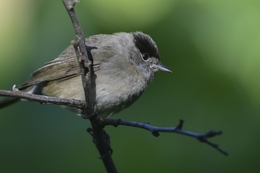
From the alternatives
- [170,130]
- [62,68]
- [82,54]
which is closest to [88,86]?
[82,54]

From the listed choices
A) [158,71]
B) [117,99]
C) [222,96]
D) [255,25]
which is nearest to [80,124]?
[117,99]

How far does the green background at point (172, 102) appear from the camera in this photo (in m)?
3.11

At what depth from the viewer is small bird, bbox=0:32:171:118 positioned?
3219 mm

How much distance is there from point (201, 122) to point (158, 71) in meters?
0.48

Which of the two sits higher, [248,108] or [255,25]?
[255,25]

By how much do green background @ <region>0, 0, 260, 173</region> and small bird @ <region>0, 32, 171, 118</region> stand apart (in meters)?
0.07

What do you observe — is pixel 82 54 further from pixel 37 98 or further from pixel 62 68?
pixel 62 68

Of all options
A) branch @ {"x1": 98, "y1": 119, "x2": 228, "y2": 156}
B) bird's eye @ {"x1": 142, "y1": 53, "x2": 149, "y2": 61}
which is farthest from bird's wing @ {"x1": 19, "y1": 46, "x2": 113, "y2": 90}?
branch @ {"x1": 98, "y1": 119, "x2": 228, "y2": 156}

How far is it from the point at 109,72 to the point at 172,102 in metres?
0.42

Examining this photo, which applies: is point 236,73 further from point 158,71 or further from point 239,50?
point 158,71

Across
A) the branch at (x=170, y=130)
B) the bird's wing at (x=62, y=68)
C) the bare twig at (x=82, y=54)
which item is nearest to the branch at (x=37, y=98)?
the bare twig at (x=82, y=54)

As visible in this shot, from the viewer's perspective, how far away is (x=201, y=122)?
3.19m

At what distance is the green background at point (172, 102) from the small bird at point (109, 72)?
2.8 inches

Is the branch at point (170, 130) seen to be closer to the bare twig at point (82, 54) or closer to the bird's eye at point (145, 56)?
the bare twig at point (82, 54)
